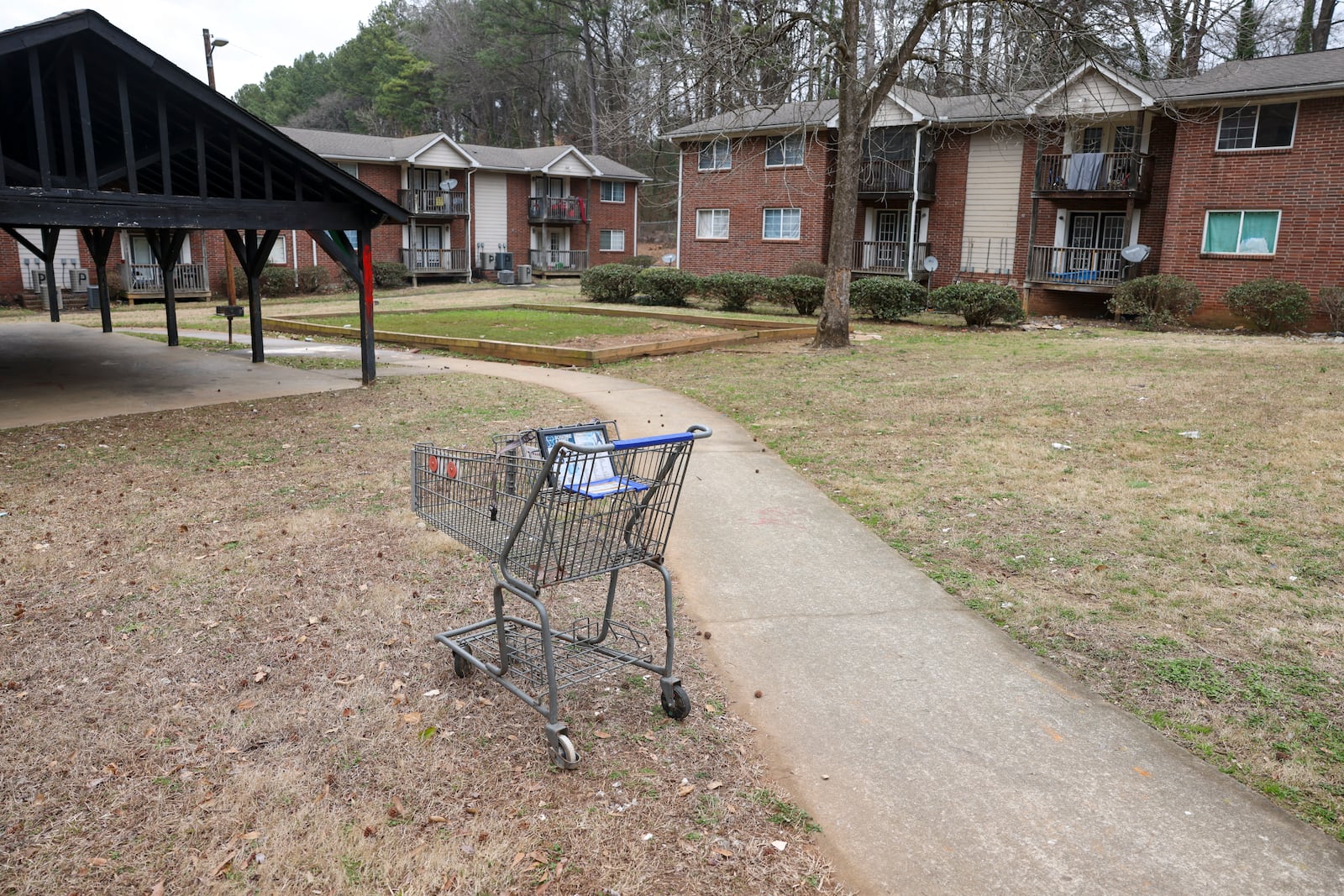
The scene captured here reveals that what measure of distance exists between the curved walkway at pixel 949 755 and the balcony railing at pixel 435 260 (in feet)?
120

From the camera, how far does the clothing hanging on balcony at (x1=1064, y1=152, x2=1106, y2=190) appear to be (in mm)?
25531

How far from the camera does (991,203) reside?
28547 mm

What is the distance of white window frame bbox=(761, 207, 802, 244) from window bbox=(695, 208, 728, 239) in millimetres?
1613

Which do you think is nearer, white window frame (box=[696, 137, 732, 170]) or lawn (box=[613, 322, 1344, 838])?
lawn (box=[613, 322, 1344, 838])

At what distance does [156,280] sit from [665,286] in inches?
764

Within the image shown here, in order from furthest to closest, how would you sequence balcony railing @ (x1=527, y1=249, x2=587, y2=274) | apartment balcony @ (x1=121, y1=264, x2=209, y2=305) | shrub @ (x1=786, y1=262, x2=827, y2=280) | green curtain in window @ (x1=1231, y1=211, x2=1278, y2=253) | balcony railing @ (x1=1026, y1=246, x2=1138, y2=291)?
balcony railing @ (x1=527, y1=249, x2=587, y2=274) → apartment balcony @ (x1=121, y1=264, x2=209, y2=305) → shrub @ (x1=786, y1=262, x2=827, y2=280) → balcony railing @ (x1=1026, y1=246, x2=1138, y2=291) → green curtain in window @ (x1=1231, y1=211, x2=1278, y2=253)

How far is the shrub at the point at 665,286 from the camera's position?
1063 inches

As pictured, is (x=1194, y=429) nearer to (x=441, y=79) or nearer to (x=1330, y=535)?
(x=1330, y=535)

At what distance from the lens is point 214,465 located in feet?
29.3

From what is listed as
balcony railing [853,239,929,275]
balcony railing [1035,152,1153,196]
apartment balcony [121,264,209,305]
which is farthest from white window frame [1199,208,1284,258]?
apartment balcony [121,264,209,305]

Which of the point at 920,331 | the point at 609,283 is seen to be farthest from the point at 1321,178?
the point at 609,283

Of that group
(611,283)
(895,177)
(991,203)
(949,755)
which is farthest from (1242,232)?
(949,755)

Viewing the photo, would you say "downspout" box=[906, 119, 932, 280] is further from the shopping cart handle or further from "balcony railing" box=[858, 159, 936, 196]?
the shopping cart handle

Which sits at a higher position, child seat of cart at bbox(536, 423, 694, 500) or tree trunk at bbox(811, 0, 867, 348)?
tree trunk at bbox(811, 0, 867, 348)
